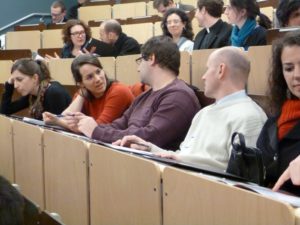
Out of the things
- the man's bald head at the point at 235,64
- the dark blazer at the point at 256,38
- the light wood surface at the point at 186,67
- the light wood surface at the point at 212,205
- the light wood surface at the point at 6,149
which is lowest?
the light wood surface at the point at 6,149

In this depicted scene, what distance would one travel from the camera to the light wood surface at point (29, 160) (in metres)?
2.40

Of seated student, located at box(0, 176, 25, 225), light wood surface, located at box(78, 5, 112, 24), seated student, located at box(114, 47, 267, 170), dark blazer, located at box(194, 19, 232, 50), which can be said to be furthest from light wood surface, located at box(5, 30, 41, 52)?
seated student, located at box(0, 176, 25, 225)

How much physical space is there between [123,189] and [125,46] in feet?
9.79

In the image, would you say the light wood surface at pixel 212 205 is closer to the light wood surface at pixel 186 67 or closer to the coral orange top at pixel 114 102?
the coral orange top at pixel 114 102

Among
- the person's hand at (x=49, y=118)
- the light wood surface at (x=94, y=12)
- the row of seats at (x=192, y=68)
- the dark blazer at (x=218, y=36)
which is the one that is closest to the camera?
the row of seats at (x=192, y=68)

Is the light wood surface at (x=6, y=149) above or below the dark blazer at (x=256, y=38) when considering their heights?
below

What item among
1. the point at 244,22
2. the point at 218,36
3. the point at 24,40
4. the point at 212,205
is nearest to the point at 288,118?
the point at 212,205

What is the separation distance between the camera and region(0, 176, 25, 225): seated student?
939 millimetres

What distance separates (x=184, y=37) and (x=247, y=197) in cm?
295

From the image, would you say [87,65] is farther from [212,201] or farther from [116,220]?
[212,201]

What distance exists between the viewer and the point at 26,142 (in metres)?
2.56

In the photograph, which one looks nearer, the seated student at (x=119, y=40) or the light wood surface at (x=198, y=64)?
the light wood surface at (x=198, y=64)

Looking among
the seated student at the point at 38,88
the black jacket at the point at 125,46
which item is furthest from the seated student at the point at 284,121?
the black jacket at the point at 125,46

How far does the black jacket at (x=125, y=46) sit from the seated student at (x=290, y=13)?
2.09m
